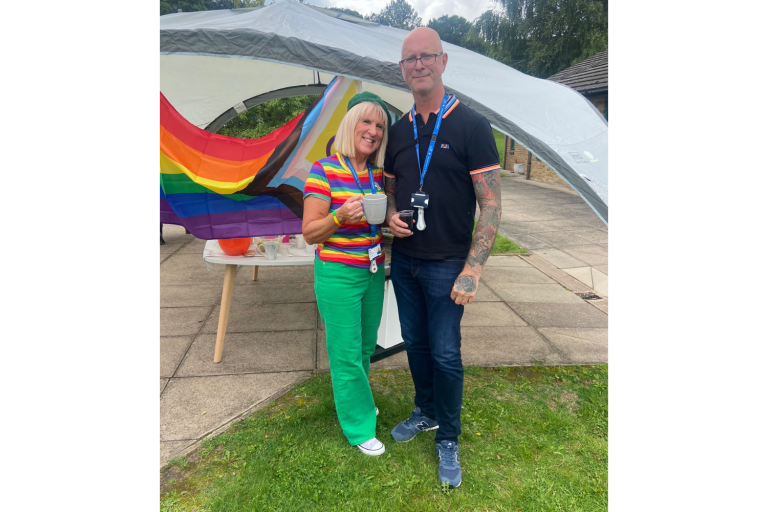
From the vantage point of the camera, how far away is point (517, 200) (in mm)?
12625

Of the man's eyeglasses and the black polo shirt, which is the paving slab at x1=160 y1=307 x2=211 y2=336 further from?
the man's eyeglasses

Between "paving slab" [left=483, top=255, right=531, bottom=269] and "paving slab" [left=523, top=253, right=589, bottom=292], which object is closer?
"paving slab" [left=523, top=253, right=589, bottom=292]

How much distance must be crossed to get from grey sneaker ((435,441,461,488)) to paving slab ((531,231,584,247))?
20.3 feet

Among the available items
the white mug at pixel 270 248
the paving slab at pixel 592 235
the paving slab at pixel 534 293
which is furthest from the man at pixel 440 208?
the paving slab at pixel 592 235

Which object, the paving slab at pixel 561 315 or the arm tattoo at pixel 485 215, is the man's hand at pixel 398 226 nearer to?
the arm tattoo at pixel 485 215

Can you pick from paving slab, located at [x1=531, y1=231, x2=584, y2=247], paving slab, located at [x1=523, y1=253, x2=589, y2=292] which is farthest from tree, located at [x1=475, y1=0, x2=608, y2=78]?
paving slab, located at [x1=523, y1=253, x2=589, y2=292]

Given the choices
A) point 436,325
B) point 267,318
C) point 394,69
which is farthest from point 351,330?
point 267,318

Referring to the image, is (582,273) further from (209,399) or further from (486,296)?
(209,399)

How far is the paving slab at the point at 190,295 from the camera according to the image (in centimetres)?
483

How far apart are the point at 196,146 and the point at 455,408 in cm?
237

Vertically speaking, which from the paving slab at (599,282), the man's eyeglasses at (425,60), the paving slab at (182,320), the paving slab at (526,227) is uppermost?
the man's eyeglasses at (425,60)

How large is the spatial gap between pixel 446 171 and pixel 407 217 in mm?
280

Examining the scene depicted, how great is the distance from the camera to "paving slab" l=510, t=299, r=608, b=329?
14.7 ft

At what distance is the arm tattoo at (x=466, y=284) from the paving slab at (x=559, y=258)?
Result: 16.5 ft
